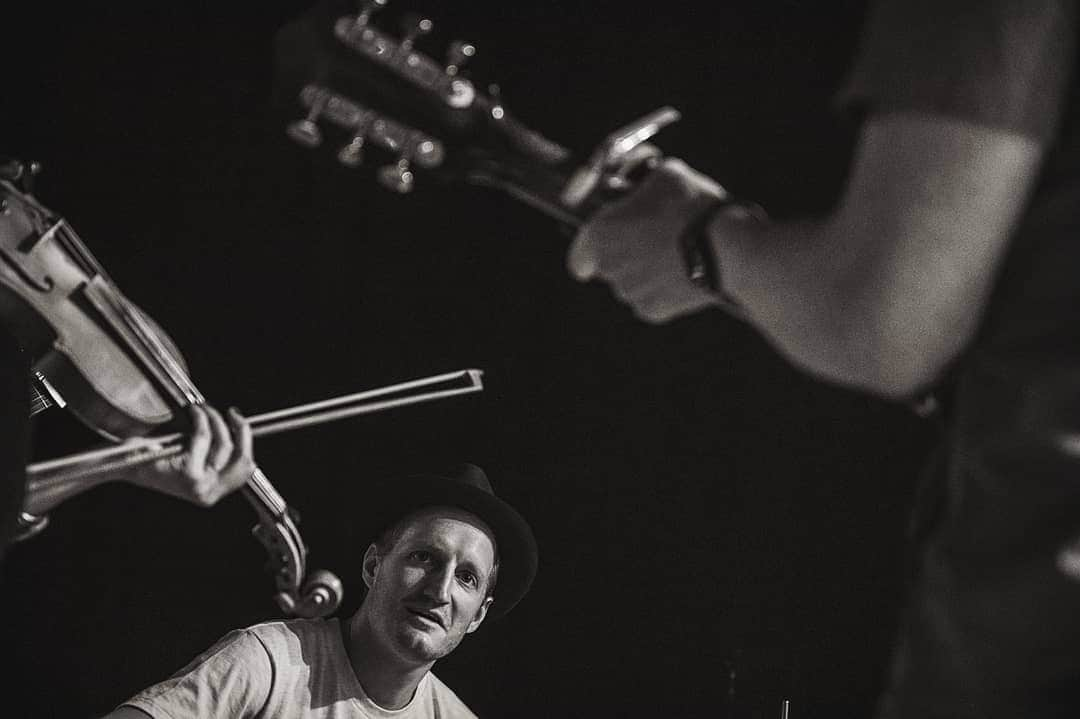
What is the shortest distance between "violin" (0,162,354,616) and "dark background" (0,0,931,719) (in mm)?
664

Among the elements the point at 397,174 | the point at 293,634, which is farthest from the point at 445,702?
the point at 397,174

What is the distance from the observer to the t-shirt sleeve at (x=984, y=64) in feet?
2.53

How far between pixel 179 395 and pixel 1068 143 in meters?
1.10

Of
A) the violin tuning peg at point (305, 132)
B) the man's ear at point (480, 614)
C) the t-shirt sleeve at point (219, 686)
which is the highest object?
the violin tuning peg at point (305, 132)

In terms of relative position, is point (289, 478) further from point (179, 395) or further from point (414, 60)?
point (414, 60)

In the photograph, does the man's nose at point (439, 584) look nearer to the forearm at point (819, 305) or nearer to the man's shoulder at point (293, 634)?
the man's shoulder at point (293, 634)

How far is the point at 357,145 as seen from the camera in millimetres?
1212

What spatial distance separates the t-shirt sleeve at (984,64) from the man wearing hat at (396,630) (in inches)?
63.1

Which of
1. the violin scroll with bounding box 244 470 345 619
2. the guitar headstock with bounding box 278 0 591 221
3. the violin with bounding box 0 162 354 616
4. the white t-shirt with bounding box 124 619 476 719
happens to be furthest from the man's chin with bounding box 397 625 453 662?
the guitar headstock with bounding box 278 0 591 221

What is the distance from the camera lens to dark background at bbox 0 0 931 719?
2.10m

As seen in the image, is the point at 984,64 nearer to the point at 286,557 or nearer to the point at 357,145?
the point at 357,145

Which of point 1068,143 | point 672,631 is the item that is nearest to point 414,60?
point 1068,143

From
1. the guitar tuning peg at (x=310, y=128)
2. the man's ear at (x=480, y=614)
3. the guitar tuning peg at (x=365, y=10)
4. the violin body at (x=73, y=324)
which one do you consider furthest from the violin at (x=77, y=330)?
the man's ear at (x=480, y=614)

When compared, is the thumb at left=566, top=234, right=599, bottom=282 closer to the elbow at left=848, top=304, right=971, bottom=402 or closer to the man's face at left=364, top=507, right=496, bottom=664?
the elbow at left=848, top=304, right=971, bottom=402
